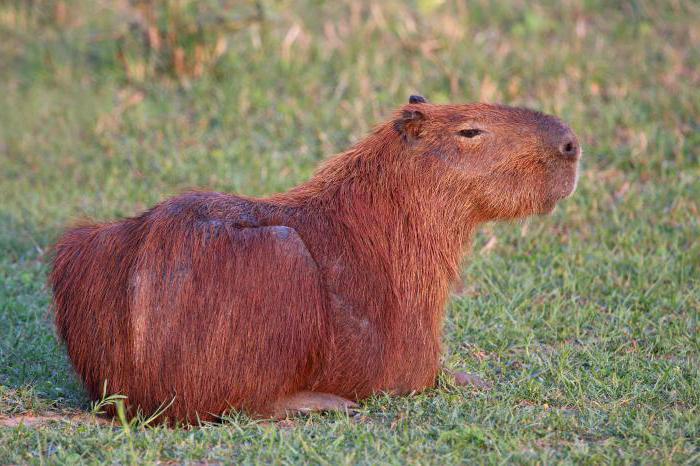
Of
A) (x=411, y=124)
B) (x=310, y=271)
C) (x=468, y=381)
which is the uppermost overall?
(x=411, y=124)

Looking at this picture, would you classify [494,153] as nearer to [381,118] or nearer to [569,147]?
[569,147]

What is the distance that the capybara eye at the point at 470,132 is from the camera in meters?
4.04

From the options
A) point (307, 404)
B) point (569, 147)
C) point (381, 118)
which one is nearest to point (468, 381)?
point (307, 404)

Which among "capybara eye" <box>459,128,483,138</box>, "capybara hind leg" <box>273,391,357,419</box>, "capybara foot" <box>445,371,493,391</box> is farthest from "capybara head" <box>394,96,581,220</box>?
"capybara hind leg" <box>273,391,357,419</box>

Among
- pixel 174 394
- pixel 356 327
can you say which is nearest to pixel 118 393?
pixel 174 394

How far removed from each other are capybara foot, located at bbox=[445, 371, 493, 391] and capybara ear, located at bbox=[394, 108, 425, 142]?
938 mm

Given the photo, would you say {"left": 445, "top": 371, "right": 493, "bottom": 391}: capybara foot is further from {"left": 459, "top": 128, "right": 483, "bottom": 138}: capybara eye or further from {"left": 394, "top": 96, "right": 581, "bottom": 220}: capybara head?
{"left": 459, "top": 128, "right": 483, "bottom": 138}: capybara eye

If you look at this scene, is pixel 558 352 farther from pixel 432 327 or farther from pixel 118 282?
pixel 118 282

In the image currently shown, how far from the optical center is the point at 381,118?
284 inches

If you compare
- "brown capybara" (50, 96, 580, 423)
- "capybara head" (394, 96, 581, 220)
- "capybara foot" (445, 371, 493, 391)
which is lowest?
"capybara foot" (445, 371, 493, 391)

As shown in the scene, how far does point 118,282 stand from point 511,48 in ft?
16.7

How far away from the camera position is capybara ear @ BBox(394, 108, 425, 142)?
403 centimetres

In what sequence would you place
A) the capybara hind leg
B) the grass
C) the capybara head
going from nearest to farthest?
the grass < the capybara hind leg < the capybara head

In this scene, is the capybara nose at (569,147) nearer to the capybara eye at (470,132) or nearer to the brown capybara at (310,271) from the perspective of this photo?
the brown capybara at (310,271)
